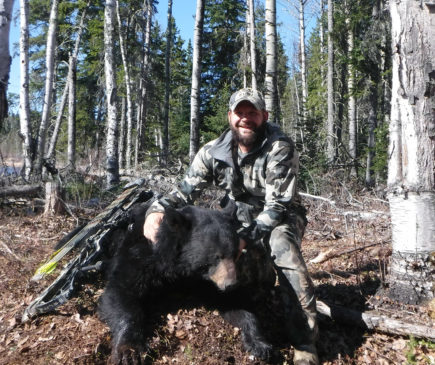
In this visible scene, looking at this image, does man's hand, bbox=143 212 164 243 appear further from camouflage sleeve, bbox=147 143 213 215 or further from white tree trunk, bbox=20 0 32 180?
white tree trunk, bbox=20 0 32 180

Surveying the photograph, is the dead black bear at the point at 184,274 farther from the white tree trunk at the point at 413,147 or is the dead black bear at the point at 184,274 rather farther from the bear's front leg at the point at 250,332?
the white tree trunk at the point at 413,147

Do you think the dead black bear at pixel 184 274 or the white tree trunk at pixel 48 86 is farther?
the white tree trunk at pixel 48 86

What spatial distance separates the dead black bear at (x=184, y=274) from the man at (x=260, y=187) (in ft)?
0.49

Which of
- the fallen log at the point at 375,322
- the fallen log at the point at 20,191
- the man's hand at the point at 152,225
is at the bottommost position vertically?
the fallen log at the point at 375,322

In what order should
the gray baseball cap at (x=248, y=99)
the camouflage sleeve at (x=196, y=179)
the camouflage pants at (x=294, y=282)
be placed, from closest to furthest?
1. the camouflage pants at (x=294, y=282)
2. the gray baseball cap at (x=248, y=99)
3. the camouflage sleeve at (x=196, y=179)

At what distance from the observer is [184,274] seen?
10.3 feet

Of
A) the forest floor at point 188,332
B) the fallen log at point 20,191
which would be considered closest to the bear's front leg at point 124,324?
the forest floor at point 188,332

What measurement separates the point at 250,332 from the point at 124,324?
968 mm

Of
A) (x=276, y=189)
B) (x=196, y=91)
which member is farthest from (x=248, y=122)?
(x=196, y=91)

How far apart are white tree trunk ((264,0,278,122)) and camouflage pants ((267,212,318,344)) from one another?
6197 mm

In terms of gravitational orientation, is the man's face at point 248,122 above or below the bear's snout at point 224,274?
above

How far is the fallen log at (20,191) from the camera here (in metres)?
7.08

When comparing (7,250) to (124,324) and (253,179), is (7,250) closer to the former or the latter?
(124,324)

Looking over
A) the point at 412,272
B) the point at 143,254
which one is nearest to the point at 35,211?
the point at 143,254
